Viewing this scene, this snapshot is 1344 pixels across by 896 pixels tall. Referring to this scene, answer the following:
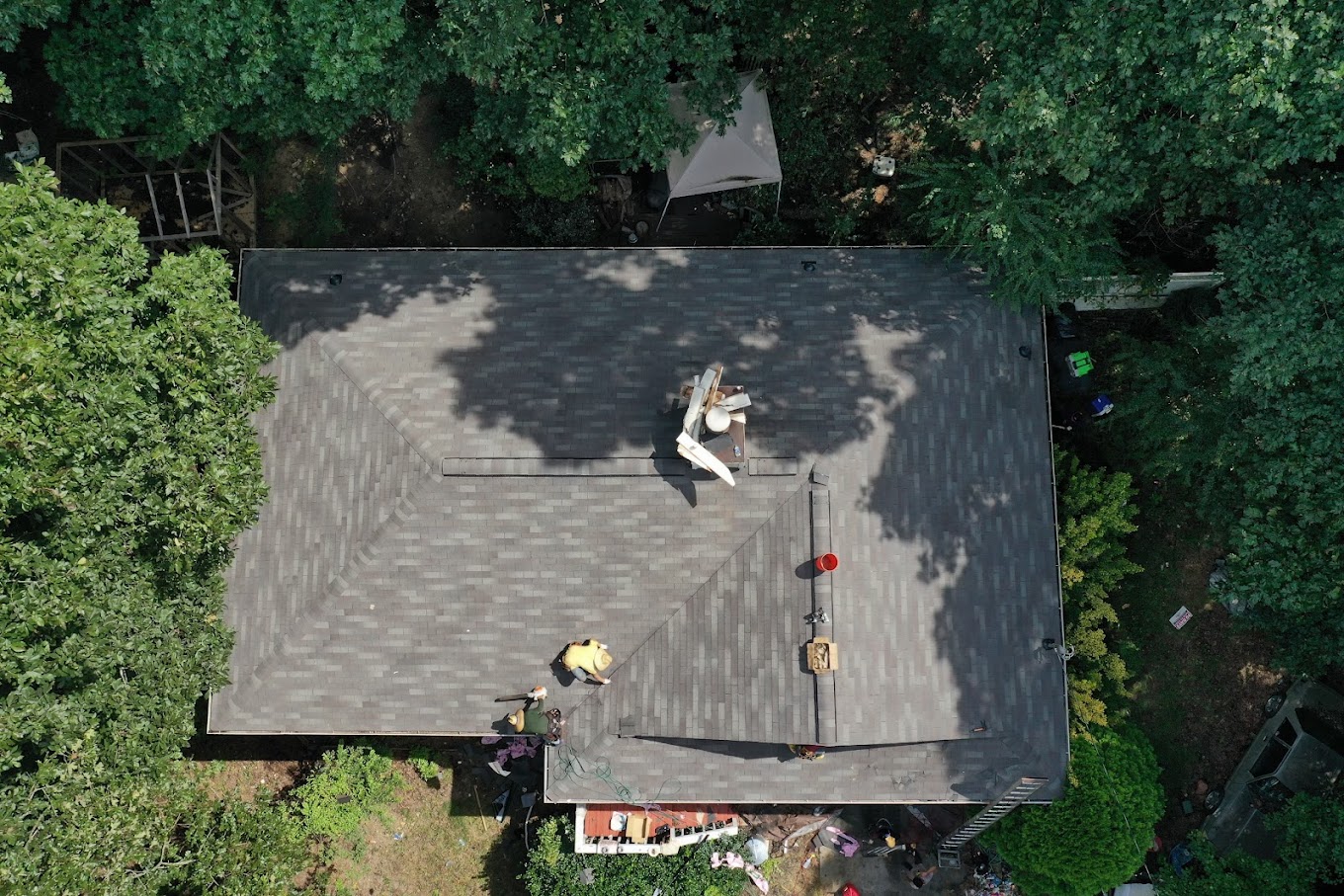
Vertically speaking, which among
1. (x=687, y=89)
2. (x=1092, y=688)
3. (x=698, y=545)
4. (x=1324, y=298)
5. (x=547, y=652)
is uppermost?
(x=687, y=89)

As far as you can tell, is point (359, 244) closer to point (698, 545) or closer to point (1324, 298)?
point (698, 545)

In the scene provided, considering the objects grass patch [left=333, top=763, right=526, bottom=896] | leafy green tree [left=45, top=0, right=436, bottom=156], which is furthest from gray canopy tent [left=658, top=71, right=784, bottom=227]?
grass patch [left=333, top=763, right=526, bottom=896]

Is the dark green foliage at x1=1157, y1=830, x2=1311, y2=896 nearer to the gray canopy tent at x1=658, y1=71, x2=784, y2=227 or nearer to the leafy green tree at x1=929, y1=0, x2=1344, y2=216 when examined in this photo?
the leafy green tree at x1=929, y1=0, x2=1344, y2=216

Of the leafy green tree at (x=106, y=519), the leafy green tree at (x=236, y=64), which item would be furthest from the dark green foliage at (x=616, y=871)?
the leafy green tree at (x=236, y=64)

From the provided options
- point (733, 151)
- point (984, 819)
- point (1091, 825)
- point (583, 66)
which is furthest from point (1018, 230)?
point (984, 819)

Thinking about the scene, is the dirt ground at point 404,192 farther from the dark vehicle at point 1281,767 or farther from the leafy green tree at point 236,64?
the dark vehicle at point 1281,767

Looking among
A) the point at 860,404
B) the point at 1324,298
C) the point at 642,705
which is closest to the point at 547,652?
the point at 642,705
